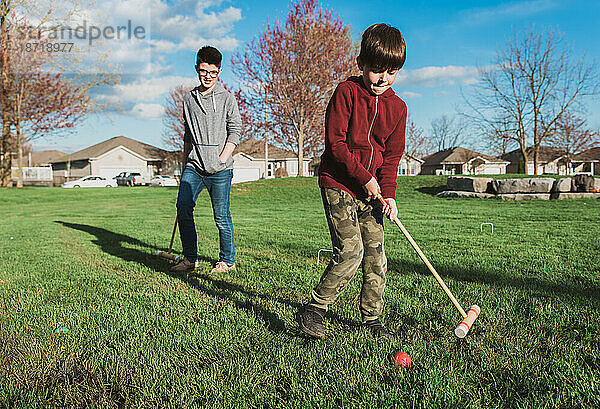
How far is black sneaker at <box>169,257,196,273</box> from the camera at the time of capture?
4852mm

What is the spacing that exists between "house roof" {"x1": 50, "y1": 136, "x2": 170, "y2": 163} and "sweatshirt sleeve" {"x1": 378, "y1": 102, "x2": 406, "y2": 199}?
55.8 meters

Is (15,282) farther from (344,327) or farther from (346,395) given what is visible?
(346,395)

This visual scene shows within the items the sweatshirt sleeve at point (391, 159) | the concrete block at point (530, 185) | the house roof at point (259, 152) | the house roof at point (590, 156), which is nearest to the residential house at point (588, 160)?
the house roof at point (590, 156)

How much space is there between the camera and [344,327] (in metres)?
3.11

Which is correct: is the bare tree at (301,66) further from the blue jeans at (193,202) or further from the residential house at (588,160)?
the residential house at (588,160)

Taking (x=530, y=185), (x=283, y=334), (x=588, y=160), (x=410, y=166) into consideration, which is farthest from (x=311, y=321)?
(x=588, y=160)

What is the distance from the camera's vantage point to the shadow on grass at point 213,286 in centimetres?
331

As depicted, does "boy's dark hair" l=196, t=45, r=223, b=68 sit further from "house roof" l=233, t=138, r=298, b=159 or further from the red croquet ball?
"house roof" l=233, t=138, r=298, b=159

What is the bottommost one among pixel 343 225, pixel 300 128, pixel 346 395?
pixel 346 395

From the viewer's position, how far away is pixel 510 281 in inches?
167

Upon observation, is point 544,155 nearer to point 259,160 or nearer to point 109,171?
point 259,160

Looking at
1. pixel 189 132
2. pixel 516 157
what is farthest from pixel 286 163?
pixel 189 132

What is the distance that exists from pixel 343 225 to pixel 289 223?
652 centimetres

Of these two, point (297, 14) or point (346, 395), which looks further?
point (297, 14)
